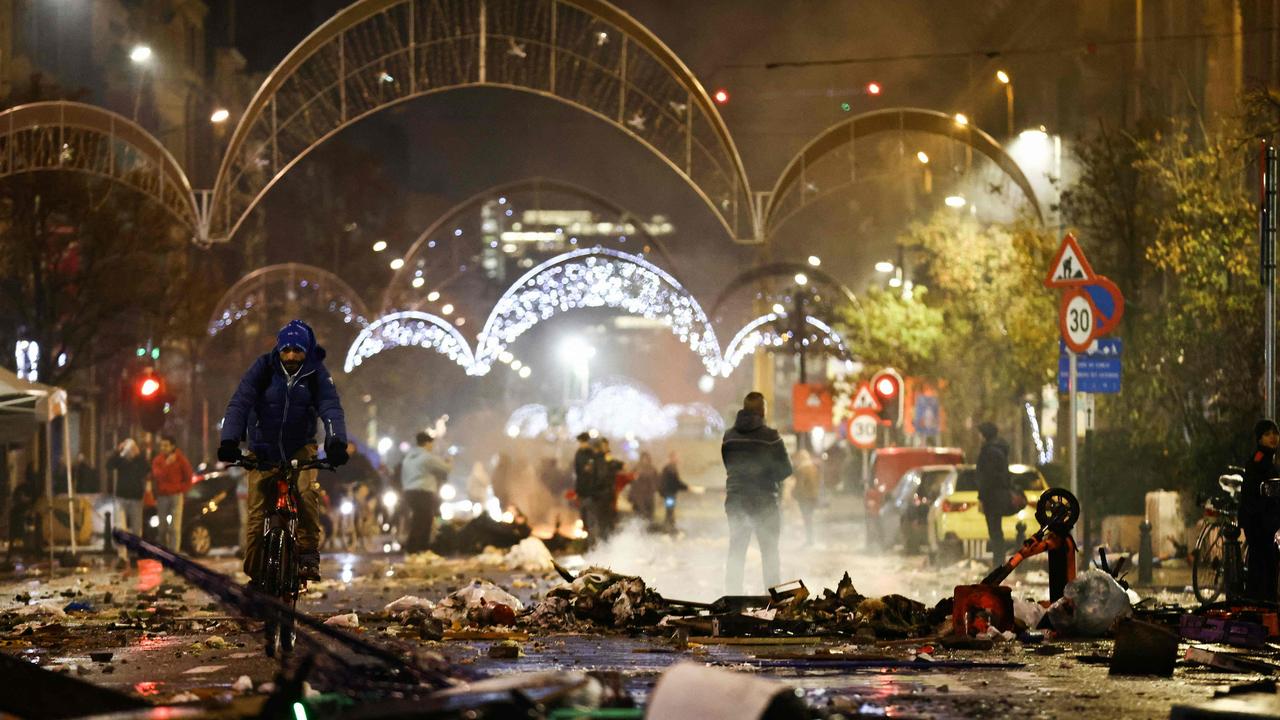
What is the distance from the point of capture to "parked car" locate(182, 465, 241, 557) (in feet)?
97.8

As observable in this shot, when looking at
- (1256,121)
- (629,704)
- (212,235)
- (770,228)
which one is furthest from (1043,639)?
(212,235)

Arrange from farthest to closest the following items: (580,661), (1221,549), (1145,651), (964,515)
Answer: (964,515), (1221,549), (580,661), (1145,651)

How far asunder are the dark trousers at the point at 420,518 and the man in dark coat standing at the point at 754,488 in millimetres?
11434

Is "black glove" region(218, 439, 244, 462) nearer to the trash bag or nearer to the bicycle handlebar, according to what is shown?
the bicycle handlebar

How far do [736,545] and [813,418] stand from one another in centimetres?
2759

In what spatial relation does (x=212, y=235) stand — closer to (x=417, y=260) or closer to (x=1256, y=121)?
(x=1256, y=121)

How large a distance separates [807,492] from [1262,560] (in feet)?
68.2

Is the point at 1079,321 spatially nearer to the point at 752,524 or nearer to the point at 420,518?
the point at 752,524

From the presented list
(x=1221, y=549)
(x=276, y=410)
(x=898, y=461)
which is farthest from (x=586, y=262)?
(x=276, y=410)

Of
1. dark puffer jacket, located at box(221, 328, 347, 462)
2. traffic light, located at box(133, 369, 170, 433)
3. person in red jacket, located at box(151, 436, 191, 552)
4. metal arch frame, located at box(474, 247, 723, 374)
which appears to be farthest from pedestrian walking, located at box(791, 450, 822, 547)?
dark puffer jacket, located at box(221, 328, 347, 462)

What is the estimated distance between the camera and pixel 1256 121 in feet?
65.4

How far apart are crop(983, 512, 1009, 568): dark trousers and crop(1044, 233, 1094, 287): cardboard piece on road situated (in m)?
4.20

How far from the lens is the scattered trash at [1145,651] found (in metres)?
11.0

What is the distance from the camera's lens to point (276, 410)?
1194 cm
